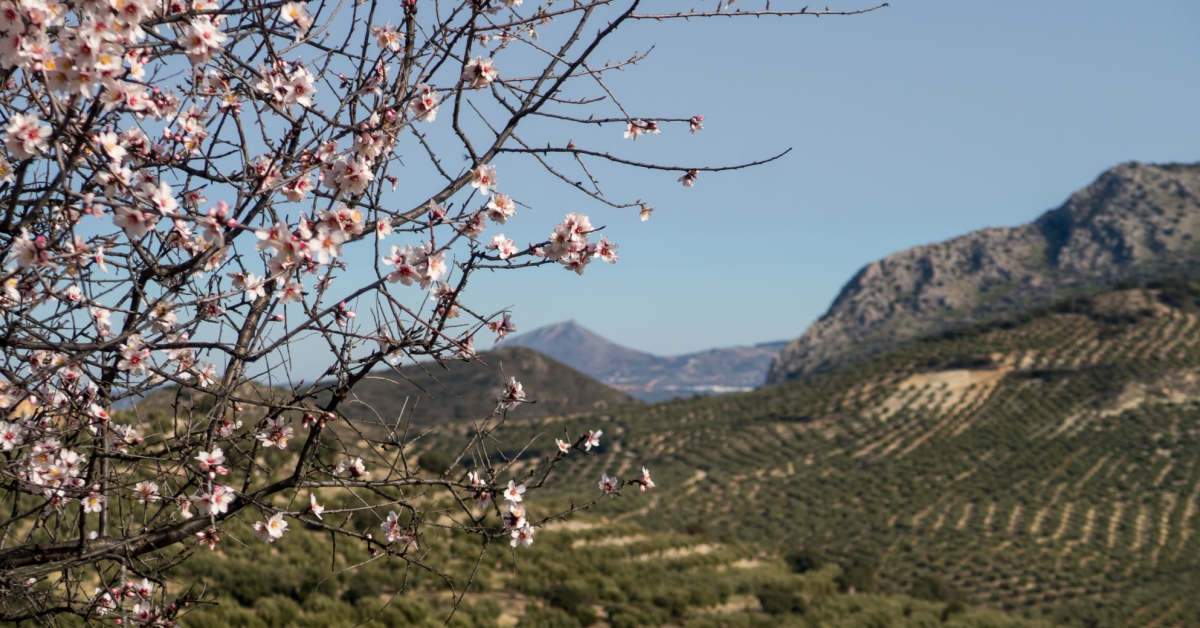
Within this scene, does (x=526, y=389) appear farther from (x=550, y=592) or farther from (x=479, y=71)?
(x=479, y=71)

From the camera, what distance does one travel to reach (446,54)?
9.37ft

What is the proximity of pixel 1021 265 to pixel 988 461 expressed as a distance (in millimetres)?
86644

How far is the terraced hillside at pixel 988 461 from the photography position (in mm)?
26219

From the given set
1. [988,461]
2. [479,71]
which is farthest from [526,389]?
[479,71]

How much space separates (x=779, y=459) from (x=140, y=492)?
42779 millimetres

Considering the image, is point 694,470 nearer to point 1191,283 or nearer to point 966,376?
point 966,376

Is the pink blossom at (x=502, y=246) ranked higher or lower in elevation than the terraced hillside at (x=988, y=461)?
higher

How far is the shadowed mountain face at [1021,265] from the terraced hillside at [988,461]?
142 feet

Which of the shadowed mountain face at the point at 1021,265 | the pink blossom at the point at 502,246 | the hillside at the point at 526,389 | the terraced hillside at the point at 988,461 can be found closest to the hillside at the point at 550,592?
the terraced hillside at the point at 988,461

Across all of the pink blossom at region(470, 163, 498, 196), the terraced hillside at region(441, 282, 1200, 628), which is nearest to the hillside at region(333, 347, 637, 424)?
the terraced hillside at region(441, 282, 1200, 628)

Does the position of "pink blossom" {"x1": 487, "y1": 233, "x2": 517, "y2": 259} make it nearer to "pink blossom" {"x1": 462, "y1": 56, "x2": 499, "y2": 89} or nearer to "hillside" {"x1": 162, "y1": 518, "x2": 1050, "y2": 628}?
"pink blossom" {"x1": 462, "y1": 56, "x2": 499, "y2": 89}

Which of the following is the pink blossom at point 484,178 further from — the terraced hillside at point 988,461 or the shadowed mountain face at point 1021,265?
the shadowed mountain face at point 1021,265

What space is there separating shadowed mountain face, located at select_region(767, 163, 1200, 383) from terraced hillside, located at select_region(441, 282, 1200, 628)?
43219 mm

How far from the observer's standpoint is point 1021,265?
113 metres
